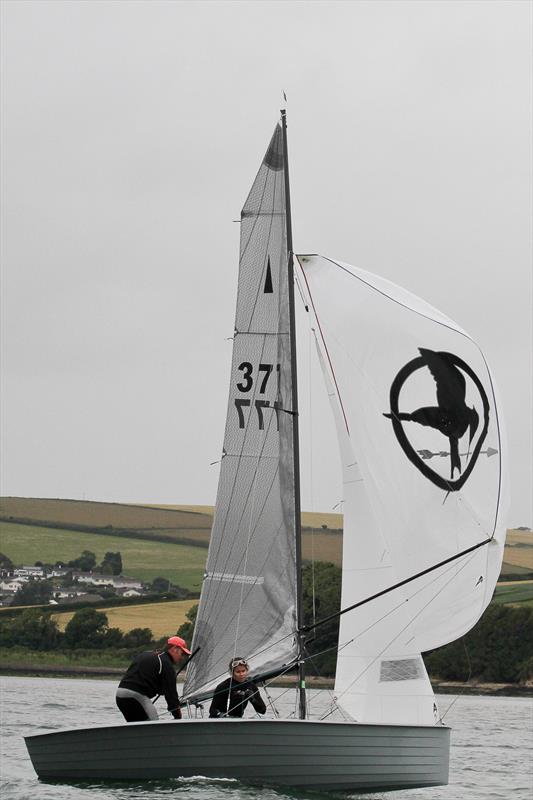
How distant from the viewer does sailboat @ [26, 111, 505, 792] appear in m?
19.1

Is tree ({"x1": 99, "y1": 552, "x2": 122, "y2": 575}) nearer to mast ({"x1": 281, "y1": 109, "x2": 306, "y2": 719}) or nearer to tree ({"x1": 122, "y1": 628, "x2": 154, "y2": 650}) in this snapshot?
tree ({"x1": 122, "y1": 628, "x2": 154, "y2": 650})

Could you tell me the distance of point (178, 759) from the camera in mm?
17031

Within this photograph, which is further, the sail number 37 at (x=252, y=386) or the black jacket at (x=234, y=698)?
the sail number 37 at (x=252, y=386)

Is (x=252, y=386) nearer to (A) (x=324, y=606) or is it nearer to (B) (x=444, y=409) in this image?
(B) (x=444, y=409)

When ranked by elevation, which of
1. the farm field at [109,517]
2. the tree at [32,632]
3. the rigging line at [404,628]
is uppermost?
the farm field at [109,517]

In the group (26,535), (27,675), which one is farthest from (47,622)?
(26,535)

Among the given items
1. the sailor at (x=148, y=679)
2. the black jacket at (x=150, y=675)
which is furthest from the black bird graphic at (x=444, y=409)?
the black jacket at (x=150, y=675)

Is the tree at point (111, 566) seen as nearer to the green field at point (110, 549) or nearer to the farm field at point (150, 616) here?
the green field at point (110, 549)

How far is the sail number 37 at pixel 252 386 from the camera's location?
20.1 metres

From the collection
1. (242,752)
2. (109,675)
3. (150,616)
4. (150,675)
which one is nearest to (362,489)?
(150,675)

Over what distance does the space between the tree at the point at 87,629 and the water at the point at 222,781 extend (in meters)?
22.7

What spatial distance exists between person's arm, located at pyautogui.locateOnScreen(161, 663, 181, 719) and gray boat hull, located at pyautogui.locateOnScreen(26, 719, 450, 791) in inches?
23.5

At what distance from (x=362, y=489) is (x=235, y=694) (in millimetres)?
3159

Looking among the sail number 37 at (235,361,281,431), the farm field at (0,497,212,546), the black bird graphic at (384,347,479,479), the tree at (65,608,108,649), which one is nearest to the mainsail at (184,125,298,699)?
the sail number 37 at (235,361,281,431)
